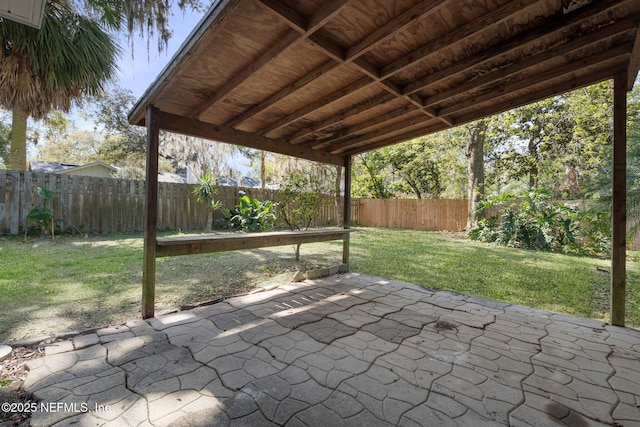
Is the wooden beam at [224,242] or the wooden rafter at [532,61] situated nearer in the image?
the wooden rafter at [532,61]

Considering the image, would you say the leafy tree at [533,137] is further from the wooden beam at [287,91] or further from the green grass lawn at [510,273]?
the wooden beam at [287,91]

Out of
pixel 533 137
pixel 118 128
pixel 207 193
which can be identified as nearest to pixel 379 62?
pixel 207 193

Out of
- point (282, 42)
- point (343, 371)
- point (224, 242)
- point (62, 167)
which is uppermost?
point (62, 167)

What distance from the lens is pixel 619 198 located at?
2.47 m

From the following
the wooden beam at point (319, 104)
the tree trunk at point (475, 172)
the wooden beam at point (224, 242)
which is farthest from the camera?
the tree trunk at point (475, 172)

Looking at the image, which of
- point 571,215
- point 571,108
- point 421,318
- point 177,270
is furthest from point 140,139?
point 571,108

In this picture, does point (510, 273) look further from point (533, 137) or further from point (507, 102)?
point (533, 137)

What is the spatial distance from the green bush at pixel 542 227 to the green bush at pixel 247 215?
627 centimetres

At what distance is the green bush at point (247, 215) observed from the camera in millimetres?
7705

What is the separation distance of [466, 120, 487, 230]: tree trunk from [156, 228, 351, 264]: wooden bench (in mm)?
7061

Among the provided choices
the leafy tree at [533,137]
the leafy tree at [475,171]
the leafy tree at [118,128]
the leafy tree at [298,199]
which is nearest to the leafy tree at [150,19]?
the leafy tree at [298,199]

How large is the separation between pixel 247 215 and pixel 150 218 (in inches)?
226

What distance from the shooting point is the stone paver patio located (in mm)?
1397

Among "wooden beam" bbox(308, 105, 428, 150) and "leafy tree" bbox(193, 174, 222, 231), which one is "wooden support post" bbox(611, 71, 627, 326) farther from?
"leafy tree" bbox(193, 174, 222, 231)
